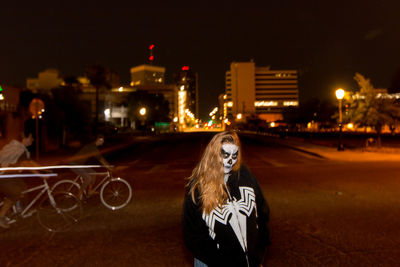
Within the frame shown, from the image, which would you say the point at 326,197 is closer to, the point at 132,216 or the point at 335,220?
the point at 335,220

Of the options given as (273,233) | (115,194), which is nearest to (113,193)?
(115,194)

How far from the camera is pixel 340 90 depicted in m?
24.9

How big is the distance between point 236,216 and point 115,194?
250 inches

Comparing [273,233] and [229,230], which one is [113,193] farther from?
[229,230]

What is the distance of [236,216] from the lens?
2.70 metres

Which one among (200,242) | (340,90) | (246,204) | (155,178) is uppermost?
(340,90)

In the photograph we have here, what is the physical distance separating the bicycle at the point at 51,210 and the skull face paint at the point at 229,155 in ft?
16.5

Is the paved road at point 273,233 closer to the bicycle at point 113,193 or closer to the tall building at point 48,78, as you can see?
the bicycle at point 113,193

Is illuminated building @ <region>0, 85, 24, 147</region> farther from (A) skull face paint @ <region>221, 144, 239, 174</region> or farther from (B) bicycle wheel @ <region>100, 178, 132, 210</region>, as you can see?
(A) skull face paint @ <region>221, 144, 239, 174</region>

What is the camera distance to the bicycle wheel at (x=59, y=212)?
6910 millimetres

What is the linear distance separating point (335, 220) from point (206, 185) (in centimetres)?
534

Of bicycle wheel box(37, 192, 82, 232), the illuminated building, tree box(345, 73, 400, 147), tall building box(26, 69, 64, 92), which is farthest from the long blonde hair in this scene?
tall building box(26, 69, 64, 92)

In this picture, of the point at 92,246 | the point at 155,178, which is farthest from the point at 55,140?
the point at 92,246

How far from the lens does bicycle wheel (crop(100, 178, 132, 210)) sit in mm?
8570
